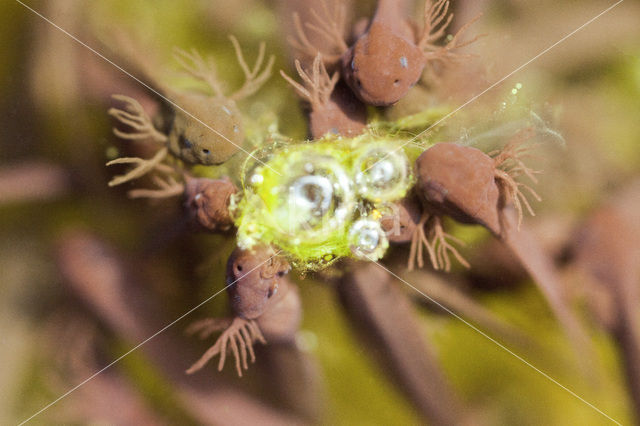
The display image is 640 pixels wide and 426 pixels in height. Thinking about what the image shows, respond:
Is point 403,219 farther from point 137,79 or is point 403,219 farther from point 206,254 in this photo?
point 137,79

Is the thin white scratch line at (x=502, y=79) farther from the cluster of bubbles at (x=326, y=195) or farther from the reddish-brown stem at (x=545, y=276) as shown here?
the reddish-brown stem at (x=545, y=276)

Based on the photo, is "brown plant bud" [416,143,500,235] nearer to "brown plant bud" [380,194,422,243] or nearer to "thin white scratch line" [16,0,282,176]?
"brown plant bud" [380,194,422,243]

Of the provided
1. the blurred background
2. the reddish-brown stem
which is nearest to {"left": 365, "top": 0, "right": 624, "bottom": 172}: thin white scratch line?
the blurred background

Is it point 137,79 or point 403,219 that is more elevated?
point 137,79

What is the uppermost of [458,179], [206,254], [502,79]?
[502,79]

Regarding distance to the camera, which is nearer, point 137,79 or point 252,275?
point 252,275

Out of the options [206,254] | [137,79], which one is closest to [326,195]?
[206,254]
